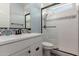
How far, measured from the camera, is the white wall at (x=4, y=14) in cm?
148

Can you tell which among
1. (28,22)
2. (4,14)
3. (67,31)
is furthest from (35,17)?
(4,14)

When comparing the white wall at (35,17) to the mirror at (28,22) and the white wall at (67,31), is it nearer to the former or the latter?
the mirror at (28,22)

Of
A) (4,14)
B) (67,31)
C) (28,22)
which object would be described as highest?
(4,14)

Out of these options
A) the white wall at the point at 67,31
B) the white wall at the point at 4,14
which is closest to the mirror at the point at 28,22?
the white wall at the point at 4,14

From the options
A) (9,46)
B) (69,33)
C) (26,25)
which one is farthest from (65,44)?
(9,46)

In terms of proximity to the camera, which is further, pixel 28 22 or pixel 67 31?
pixel 28 22

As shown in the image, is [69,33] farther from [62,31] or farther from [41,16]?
[41,16]

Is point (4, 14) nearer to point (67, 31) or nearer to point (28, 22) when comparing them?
point (28, 22)

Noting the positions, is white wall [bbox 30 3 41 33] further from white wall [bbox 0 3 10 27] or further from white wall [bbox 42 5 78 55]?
white wall [bbox 0 3 10 27]

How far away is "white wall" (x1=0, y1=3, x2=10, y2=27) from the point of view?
1.48 m

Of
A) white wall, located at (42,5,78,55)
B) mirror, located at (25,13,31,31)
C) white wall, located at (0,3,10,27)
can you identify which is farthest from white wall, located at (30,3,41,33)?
white wall, located at (0,3,10,27)

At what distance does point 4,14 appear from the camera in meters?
1.54

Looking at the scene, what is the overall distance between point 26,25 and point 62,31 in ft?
3.46

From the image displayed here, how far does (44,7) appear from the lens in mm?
2746
